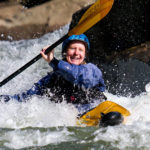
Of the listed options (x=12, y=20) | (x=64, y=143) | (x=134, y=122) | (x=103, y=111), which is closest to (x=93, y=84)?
(x=103, y=111)

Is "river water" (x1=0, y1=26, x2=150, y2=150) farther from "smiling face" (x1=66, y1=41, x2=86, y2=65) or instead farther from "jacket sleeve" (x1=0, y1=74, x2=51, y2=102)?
"smiling face" (x1=66, y1=41, x2=86, y2=65)

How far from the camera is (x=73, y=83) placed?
3996 mm

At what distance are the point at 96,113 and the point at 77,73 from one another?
517 millimetres

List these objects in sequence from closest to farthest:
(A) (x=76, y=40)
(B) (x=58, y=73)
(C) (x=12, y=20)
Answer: (B) (x=58, y=73)
(A) (x=76, y=40)
(C) (x=12, y=20)

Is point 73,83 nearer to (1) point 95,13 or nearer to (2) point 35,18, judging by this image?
(1) point 95,13

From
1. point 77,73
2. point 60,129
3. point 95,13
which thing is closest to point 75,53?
point 77,73

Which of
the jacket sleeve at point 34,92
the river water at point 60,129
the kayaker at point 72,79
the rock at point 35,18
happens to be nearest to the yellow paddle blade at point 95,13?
the kayaker at point 72,79

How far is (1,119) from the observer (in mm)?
4062

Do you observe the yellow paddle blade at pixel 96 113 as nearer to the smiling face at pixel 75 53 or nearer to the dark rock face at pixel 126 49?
the smiling face at pixel 75 53

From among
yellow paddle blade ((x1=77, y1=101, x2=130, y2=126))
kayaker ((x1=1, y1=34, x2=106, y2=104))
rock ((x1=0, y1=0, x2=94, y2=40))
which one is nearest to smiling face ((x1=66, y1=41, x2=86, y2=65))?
kayaker ((x1=1, y1=34, x2=106, y2=104))

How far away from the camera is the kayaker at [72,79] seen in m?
3.95

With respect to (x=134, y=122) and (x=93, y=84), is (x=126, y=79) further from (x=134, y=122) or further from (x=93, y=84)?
(x=134, y=122)

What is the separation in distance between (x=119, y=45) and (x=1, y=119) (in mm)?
2790

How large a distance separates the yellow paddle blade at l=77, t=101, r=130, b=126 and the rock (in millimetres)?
4636
